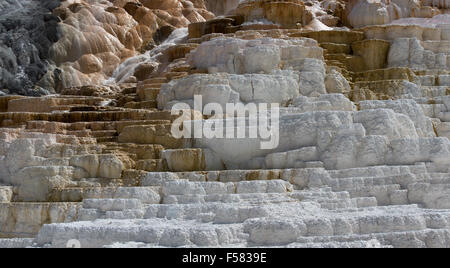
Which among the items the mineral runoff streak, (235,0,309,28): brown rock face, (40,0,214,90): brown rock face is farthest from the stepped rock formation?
(40,0,214,90): brown rock face

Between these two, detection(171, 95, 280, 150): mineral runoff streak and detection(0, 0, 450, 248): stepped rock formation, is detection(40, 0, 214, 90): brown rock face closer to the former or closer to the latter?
detection(0, 0, 450, 248): stepped rock formation

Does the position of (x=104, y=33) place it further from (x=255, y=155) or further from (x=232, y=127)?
(x=255, y=155)

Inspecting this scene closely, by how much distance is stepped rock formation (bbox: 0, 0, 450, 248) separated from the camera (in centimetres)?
673

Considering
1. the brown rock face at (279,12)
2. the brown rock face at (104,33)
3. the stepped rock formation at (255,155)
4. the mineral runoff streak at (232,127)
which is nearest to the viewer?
the stepped rock formation at (255,155)

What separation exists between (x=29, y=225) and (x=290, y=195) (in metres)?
3.84

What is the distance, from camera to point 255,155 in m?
9.88

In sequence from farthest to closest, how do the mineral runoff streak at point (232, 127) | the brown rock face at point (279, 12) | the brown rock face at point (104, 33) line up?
the brown rock face at point (104, 33)
the brown rock face at point (279, 12)
the mineral runoff streak at point (232, 127)

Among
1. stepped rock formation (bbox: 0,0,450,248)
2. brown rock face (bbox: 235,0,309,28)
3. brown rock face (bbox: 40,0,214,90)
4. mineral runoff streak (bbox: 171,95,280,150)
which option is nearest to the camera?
stepped rock formation (bbox: 0,0,450,248)

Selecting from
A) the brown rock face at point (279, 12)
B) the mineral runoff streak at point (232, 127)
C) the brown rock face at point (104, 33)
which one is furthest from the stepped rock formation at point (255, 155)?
the brown rock face at point (104, 33)

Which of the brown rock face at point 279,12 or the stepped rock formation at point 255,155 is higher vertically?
the brown rock face at point 279,12

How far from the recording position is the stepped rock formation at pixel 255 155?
6730 mm

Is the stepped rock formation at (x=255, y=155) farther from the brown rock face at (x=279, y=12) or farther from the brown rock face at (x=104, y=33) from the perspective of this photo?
the brown rock face at (x=104, y=33)

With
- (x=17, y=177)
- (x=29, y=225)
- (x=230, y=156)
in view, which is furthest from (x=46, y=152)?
(x=230, y=156)

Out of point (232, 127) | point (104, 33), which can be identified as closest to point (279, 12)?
point (104, 33)
